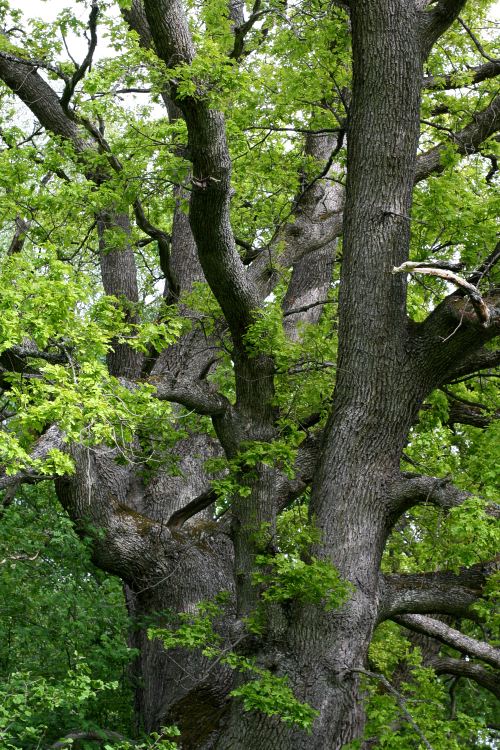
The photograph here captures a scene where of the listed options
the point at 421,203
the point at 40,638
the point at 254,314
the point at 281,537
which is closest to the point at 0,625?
the point at 40,638

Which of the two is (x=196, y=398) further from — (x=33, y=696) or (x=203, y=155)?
(x=33, y=696)

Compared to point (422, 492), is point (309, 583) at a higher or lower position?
lower

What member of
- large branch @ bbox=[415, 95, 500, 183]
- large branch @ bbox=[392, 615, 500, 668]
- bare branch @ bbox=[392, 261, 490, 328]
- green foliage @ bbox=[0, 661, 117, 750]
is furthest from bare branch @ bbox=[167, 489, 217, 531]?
large branch @ bbox=[415, 95, 500, 183]

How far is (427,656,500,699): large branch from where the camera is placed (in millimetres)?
8295

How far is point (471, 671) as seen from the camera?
866 centimetres

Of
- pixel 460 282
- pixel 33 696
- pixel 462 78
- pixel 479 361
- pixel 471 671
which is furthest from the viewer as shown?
pixel 462 78

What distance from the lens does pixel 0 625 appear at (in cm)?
981

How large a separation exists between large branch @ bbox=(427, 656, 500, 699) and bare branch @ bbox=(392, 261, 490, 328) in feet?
12.2

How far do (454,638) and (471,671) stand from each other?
25.1 inches

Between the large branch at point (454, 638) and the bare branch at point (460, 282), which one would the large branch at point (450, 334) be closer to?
the bare branch at point (460, 282)

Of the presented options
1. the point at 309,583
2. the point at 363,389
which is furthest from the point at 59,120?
the point at 309,583

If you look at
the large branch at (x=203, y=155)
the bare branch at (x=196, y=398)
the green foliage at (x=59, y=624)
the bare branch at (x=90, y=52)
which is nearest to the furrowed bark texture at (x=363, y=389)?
the large branch at (x=203, y=155)

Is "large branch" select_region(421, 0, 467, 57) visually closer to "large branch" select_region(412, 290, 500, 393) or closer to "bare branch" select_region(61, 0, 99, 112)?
"large branch" select_region(412, 290, 500, 393)

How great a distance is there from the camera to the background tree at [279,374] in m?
6.74
